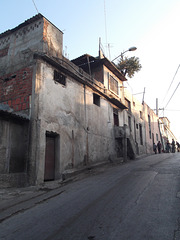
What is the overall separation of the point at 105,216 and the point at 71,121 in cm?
670

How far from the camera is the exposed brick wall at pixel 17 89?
27.6 ft

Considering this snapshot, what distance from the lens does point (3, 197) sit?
5.72 m

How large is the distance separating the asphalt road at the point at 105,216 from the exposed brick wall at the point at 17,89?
4562 millimetres

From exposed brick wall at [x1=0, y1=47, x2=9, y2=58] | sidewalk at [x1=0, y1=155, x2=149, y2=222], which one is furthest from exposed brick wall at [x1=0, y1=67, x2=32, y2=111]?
sidewalk at [x1=0, y1=155, x2=149, y2=222]

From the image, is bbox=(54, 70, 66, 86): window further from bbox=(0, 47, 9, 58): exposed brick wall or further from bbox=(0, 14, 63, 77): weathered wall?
bbox=(0, 47, 9, 58): exposed brick wall

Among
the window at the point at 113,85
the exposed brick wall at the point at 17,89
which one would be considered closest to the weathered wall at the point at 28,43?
the exposed brick wall at the point at 17,89

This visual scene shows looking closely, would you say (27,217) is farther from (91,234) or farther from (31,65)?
(31,65)

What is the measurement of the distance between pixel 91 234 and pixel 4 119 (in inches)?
218

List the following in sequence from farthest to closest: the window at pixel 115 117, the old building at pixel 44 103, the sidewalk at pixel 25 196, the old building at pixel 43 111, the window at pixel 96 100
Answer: the window at pixel 115 117
the window at pixel 96 100
the old building at pixel 44 103
the old building at pixel 43 111
the sidewalk at pixel 25 196

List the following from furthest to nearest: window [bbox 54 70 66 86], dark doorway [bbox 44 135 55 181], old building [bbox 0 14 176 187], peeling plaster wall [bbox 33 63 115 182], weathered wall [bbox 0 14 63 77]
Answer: window [bbox 54 70 66 86]
weathered wall [bbox 0 14 63 77]
peeling plaster wall [bbox 33 63 115 182]
dark doorway [bbox 44 135 55 181]
old building [bbox 0 14 176 187]

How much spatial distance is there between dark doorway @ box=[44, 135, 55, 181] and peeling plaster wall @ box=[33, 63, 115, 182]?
1.04 ft

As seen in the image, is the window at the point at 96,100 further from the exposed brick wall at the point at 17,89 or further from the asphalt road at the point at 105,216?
the asphalt road at the point at 105,216

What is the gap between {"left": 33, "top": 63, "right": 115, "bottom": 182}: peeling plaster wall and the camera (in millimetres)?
8453

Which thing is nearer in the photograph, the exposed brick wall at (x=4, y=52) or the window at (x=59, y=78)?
the window at (x=59, y=78)
